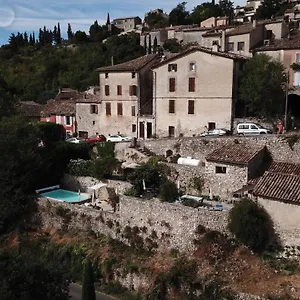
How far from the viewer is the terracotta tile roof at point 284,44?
1470 inches

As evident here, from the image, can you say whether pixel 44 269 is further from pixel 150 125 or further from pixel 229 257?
pixel 150 125

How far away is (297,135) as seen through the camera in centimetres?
2830

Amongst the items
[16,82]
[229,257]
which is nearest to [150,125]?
[229,257]

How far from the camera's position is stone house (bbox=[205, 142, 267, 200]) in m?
26.8

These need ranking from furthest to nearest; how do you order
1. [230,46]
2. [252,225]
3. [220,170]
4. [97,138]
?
[97,138], [230,46], [220,170], [252,225]

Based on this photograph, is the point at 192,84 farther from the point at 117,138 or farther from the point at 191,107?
the point at 117,138

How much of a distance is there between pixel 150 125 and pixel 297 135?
56.2ft

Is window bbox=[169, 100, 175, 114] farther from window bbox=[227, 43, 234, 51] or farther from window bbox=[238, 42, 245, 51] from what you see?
window bbox=[238, 42, 245, 51]

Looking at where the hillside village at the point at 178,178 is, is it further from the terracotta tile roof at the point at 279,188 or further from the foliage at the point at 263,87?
the foliage at the point at 263,87

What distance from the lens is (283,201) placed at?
21.6m

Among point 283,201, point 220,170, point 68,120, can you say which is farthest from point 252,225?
point 68,120

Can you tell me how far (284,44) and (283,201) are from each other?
21504 mm

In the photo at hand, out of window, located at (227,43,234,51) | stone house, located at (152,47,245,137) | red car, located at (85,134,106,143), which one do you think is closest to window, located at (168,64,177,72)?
stone house, located at (152,47,245,137)

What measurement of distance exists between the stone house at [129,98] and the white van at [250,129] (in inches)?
396
